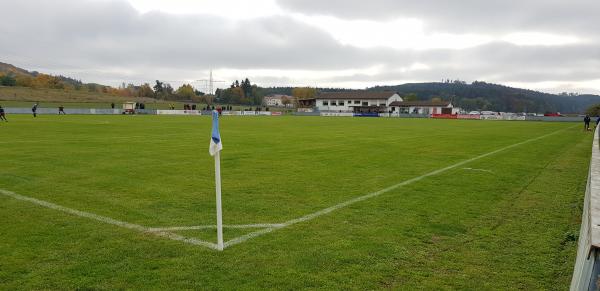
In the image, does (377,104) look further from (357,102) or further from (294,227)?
(294,227)

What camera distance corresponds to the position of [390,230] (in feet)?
21.3

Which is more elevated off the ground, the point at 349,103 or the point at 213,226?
the point at 349,103

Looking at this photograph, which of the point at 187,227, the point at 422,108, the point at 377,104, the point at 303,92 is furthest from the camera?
the point at 303,92

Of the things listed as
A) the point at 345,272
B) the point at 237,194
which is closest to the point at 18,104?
the point at 237,194

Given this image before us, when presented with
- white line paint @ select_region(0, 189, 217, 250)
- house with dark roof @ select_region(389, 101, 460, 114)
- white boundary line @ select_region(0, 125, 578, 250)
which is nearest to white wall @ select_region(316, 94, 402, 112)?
house with dark roof @ select_region(389, 101, 460, 114)

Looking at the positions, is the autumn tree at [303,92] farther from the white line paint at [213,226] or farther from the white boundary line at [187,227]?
the white line paint at [213,226]

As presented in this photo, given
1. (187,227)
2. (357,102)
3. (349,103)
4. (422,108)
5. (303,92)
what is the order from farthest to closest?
(303,92), (349,103), (357,102), (422,108), (187,227)

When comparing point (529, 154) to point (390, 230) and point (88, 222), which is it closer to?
point (390, 230)

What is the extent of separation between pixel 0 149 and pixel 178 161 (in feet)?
26.8

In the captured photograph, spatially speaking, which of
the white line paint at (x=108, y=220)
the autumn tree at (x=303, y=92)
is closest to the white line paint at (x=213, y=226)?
the white line paint at (x=108, y=220)

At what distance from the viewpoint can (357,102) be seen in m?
119

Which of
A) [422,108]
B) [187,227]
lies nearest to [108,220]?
[187,227]

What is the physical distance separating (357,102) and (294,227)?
377 ft

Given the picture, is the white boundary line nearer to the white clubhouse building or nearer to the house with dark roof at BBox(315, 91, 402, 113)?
the white clubhouse building
